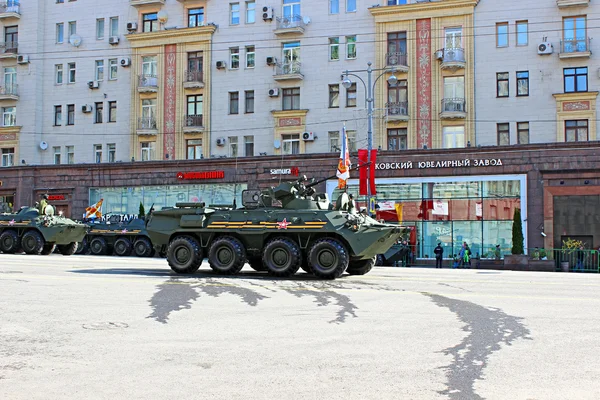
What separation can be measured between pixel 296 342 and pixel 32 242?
23134 millimetres

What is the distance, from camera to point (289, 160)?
38.8 metres

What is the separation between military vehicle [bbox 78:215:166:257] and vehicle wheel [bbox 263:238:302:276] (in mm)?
17987

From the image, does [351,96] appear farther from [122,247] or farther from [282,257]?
[282,257]

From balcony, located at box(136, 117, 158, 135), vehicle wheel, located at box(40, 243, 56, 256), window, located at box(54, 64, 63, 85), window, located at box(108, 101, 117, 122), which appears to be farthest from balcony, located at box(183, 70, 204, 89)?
vehicle wheel, located at box(40, 243, 56, 256)

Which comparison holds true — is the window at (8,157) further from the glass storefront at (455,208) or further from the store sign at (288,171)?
the glass storefront at (455,208)

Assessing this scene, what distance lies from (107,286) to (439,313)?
694 cm

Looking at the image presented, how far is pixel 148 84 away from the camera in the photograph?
42.2 metres

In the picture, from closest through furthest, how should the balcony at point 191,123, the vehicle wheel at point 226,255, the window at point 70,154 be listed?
the vehicle wheel at point 226,255 < the balcony at point 191,123 < the window at point 70,154

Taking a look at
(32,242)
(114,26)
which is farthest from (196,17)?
(32,242)

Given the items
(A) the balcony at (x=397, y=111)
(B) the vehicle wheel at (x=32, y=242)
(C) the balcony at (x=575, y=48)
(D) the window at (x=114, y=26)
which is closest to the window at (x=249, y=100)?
(A) the balcony at (x=397, y=111)

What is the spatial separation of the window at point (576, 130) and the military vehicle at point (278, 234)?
2036cm

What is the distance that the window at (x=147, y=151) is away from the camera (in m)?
42.4

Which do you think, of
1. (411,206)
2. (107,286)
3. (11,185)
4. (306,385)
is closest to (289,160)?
(411,206)

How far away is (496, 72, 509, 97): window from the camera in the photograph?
118ft
